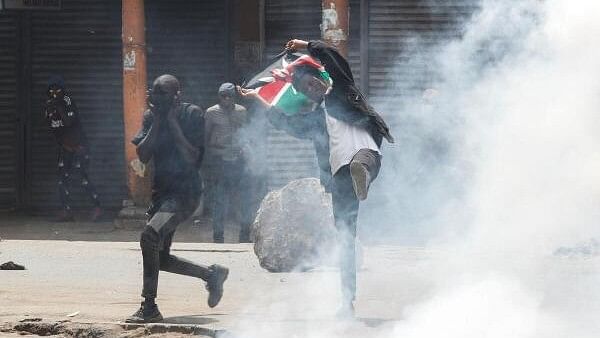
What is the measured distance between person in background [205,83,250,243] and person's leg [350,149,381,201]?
5.20 meters

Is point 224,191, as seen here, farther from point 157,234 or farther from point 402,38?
point 157,234

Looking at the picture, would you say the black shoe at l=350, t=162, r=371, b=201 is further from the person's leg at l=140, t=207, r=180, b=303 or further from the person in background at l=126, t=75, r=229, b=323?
the person's leg at l=140, t=207, r=180, b=303

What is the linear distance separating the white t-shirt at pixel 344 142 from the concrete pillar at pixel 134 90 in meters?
6.88

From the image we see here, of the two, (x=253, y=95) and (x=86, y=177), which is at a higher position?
(x=253, y=95)

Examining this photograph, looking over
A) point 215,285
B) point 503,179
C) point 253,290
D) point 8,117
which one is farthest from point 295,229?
point 8,117

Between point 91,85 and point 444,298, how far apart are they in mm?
8926

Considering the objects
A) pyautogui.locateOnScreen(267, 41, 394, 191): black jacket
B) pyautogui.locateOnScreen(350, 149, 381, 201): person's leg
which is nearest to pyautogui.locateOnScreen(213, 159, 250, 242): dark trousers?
pyautogui.locateOnScreen(267, 41, 394, 191): black jacket

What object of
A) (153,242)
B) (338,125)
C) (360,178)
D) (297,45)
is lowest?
(153,242)

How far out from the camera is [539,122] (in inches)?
384

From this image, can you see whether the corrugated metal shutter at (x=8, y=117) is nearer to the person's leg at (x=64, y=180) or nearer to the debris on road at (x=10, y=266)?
the person's leg at (x=64, y=180)

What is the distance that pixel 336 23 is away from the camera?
44.8ft

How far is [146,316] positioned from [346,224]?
1.45 m

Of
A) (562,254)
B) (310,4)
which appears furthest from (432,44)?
(562,254)

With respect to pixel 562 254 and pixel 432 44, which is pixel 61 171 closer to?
pixel 432 44
